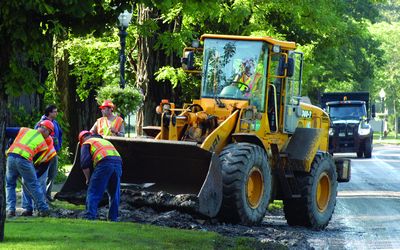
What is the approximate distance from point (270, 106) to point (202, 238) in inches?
203

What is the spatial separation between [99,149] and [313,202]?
4.38 m

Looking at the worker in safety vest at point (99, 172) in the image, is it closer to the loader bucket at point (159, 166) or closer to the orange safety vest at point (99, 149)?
the orange safety vest at point (99, 149)

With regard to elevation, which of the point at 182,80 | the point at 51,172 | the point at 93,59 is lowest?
the point at 51,172

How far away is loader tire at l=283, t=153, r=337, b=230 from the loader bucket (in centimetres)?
210

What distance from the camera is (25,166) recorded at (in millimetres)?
15250

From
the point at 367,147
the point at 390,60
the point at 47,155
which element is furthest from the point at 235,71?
the point at 390,60

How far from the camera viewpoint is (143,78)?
26344mm

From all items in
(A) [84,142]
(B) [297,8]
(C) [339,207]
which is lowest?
(C) [339,207]

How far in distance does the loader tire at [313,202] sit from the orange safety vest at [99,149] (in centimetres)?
393

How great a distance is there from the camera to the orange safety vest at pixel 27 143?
50.2 feet

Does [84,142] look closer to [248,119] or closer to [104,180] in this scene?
[104,180]

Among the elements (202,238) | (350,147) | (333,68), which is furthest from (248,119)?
(333,68)

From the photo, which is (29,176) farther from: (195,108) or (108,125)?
(195,108)

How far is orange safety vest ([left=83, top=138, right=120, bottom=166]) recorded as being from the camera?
1485 centimetres
